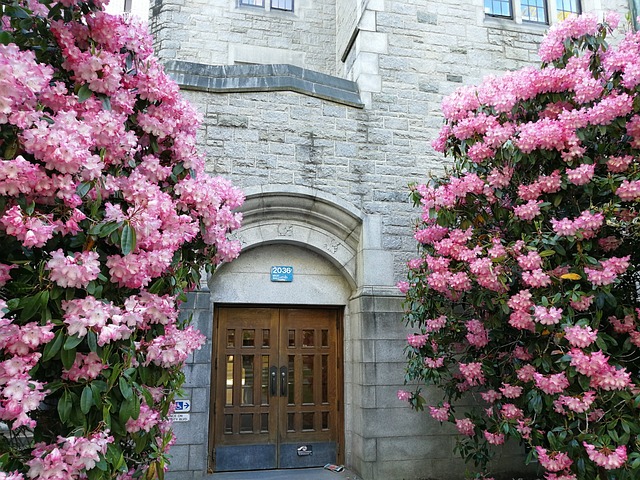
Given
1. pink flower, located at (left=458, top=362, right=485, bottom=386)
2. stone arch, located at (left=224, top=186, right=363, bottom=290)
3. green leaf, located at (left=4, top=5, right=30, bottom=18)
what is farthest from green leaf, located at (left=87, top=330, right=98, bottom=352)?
stone arch, located at (left=224, top=186, right=363, bottom=290)

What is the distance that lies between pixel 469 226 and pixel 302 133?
227cm

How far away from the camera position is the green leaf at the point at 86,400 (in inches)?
68.9

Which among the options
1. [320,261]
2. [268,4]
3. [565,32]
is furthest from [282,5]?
[565,32]

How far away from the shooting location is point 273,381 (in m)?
5.35

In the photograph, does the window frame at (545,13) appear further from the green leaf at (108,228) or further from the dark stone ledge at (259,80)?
the green leaf at (108,228)

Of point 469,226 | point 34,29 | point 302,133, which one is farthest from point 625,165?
point 34,29

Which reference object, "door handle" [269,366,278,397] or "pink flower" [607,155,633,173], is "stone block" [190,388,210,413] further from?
"pink flower" [607,155,633,173]

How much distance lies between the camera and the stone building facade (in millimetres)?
5094

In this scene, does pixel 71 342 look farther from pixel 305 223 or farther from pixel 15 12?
pixel 305 223

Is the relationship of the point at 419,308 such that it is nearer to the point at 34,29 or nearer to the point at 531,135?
the point at 531,135

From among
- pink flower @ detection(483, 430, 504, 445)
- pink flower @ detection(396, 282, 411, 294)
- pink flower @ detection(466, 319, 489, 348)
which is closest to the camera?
pink flower @ detection(483, 430, 504, 445)

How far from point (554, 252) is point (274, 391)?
131 inches

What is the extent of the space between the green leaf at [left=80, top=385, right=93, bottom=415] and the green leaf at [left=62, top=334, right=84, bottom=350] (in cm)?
20

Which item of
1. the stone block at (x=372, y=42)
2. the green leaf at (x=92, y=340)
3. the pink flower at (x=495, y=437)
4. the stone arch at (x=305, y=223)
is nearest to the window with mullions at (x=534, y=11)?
the stone block at (x=372, y=42)
